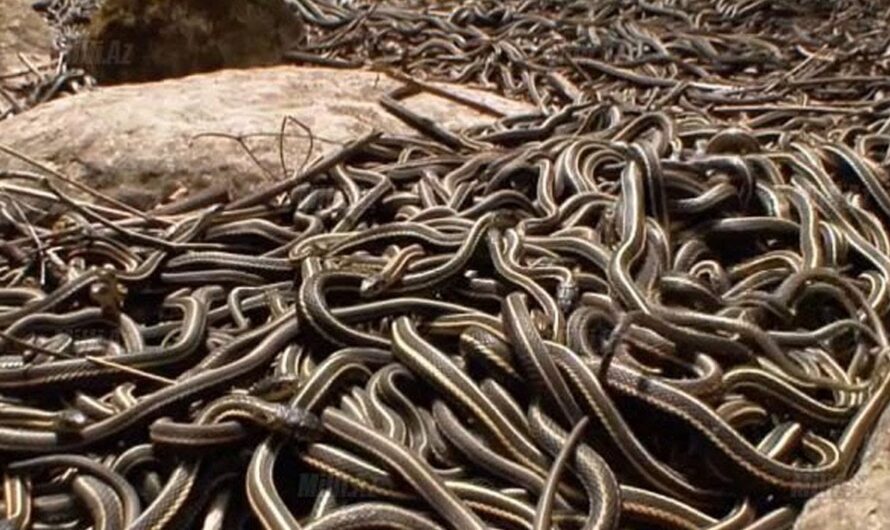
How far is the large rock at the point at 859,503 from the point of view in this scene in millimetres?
3391

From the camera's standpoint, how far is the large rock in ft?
11.1

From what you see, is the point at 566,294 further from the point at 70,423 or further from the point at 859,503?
the point at 70,423

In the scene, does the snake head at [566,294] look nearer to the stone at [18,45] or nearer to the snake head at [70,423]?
the snake head at [70,423]

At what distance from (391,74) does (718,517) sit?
4.97m

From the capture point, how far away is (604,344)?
4453 millimetres

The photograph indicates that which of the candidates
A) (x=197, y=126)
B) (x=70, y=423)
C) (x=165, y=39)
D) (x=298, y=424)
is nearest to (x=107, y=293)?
(x=70, y=423)

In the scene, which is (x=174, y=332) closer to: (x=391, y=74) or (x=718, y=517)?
(x=718, y=517)

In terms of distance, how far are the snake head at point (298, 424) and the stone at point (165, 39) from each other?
17.2 ft

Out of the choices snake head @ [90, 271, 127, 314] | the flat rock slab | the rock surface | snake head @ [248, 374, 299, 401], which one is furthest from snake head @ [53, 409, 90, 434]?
the rock surface

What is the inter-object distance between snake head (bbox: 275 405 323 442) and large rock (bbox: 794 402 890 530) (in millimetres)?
1483

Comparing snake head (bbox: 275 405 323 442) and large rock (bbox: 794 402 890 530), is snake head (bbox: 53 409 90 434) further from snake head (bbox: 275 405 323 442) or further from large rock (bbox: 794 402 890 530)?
large rock (bbox: 794 402 890 530)

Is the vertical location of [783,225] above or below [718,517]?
above

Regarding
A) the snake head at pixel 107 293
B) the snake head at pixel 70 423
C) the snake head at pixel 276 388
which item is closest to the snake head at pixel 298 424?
the snake head at pixel 276 388

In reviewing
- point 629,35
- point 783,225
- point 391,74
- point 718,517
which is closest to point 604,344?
point 718,517
